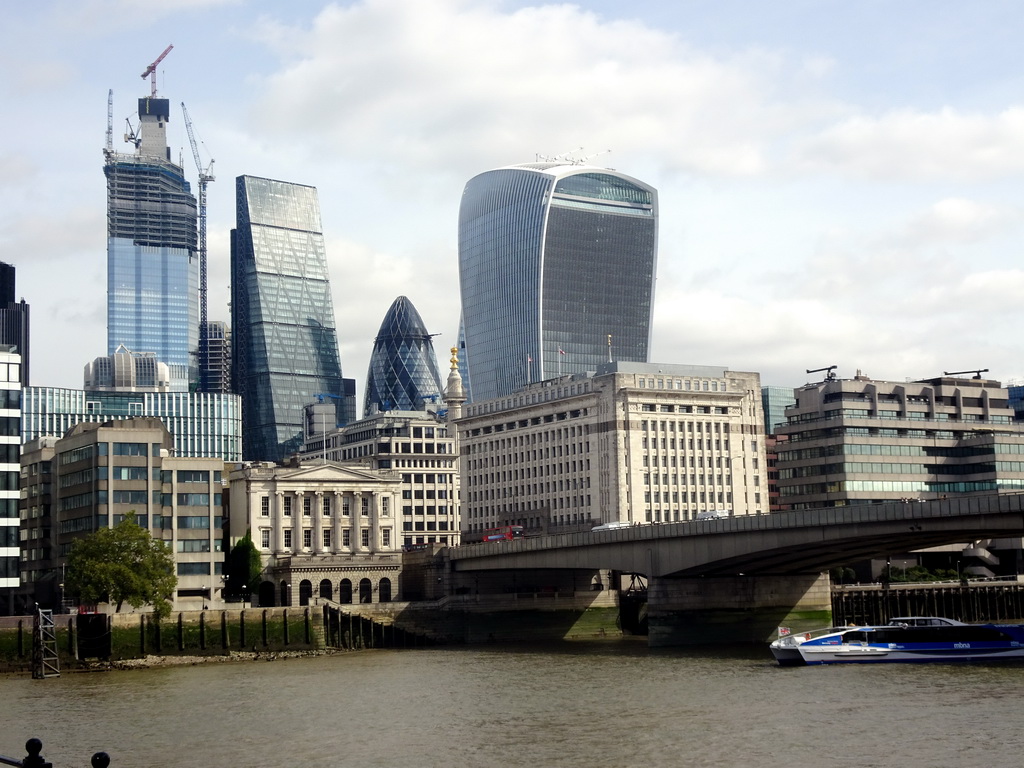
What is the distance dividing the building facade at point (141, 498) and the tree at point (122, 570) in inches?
666

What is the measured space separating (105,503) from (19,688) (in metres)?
52.5

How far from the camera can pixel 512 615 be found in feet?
570

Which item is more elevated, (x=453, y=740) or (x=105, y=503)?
(x=105, y=503)

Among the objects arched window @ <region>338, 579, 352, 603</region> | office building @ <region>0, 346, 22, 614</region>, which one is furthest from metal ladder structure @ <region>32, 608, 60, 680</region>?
arched window @ <region>338, 579, 352, 603</region>

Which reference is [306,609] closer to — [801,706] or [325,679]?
[325,679]

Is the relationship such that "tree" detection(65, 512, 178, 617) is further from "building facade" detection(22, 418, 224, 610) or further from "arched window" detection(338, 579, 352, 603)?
"arched window" detection(338, 579, 352, 603)

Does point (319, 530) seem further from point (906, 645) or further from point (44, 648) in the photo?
point (906, 645)

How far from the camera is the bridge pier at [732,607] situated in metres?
141

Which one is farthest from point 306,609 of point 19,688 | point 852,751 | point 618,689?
point 852,751

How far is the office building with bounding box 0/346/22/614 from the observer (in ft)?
472

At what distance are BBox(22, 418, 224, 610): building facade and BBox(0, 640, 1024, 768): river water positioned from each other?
131 feet

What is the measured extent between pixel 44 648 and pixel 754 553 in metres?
59.6

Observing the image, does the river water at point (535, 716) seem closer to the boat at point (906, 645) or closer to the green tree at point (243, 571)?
the boat at point (906, 645)

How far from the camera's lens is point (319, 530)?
193250 mm
